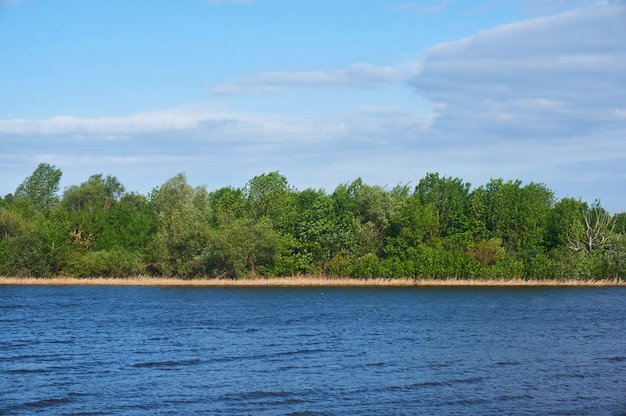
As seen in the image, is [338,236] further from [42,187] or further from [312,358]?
[42,187]

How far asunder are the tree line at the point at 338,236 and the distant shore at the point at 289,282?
1.11 meters

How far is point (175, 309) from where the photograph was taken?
62.5 metres

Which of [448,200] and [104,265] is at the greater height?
[448,200]

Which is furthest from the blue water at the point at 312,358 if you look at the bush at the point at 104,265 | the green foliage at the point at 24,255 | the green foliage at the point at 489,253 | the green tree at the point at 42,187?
the green tree at the point at 42,187

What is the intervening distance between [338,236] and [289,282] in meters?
9.87

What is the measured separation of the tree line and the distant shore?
3.66 feet

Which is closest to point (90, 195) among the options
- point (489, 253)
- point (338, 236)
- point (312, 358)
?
point (338, 236)

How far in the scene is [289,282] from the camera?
87.7 metres

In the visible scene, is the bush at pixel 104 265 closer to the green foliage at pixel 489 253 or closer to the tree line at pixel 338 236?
the tree line at pixel 338 236

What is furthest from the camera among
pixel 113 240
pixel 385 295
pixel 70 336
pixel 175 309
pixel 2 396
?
pixel 113 240

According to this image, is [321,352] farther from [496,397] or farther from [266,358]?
[496,397]

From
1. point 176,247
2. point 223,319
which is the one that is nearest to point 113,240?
point 176,247

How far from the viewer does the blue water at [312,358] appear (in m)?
25.7

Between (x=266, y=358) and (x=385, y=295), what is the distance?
144 ft
